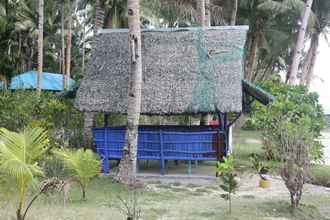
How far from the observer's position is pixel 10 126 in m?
12.4

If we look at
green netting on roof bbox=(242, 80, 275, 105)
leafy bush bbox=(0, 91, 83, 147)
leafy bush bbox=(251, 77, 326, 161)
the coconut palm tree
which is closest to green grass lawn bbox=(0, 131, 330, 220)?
green netting on roof bbox=(242, 80, 275, 105)

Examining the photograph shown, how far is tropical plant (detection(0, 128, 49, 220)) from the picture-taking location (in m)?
6.07

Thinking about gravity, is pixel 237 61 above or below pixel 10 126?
above

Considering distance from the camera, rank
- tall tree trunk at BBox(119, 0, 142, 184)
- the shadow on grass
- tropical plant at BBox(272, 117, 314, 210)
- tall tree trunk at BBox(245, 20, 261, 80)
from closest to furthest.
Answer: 1. tropical plant at BBox(272, 117, 314, 210)
2. the shadow on grass
3. tall tree trunk at BBox(119, 0, 142, 184)
4. tall tree trunk at BBox(245, 20, 261, 80)

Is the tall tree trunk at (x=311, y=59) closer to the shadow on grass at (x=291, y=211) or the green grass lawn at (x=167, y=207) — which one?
the green grass lawn at (x=167, y=207)

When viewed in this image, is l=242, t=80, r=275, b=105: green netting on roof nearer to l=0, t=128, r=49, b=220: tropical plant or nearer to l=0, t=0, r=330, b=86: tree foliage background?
l=0, t=128, r=49, b=220: tropical plant

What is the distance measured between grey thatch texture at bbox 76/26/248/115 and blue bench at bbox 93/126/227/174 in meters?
0.58

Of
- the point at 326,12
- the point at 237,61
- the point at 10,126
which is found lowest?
the point at 10,126

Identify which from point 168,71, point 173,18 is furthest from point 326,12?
point 168,71

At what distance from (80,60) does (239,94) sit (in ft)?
78.9

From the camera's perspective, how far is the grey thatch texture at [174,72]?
10578 mm

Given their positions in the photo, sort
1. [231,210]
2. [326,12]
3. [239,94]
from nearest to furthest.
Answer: [231,210]
[239,94]
[326,12]

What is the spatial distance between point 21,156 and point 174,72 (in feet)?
18.2

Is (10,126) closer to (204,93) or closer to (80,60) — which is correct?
(204,93)
